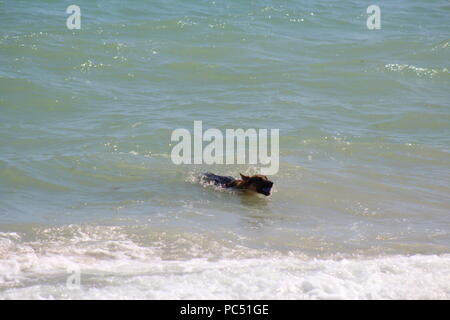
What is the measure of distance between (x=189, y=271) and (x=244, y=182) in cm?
274

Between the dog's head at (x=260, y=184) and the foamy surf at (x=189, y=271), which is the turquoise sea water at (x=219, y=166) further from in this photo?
the dog's head at (x=260, y=184)

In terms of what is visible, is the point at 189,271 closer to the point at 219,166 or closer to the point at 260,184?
the point at 260,184

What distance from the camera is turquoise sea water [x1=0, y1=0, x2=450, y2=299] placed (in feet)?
20.5

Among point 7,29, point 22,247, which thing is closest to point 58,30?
point 7,29

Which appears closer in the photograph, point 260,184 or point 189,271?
point 189,271

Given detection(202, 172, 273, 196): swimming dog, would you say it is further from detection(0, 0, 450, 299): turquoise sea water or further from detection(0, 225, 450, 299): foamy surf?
detection(0, 225, 450, 299): foamy surf

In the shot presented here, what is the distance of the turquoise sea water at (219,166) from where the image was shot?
6.24m

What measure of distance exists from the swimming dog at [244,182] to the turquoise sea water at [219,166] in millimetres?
143

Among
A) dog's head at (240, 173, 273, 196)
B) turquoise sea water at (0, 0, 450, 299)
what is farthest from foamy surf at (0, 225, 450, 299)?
dog's head at (240, 173, 273, 196)

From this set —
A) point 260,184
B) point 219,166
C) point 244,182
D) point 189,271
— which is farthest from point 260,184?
point 189,271

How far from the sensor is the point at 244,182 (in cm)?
879

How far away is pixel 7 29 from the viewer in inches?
621

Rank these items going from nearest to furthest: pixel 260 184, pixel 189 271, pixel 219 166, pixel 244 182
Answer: pixel 189 271 < pixel 260 184 < pixel 244 182 < pixel 219 166

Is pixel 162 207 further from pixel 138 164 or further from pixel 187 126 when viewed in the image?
pixel 187 126
